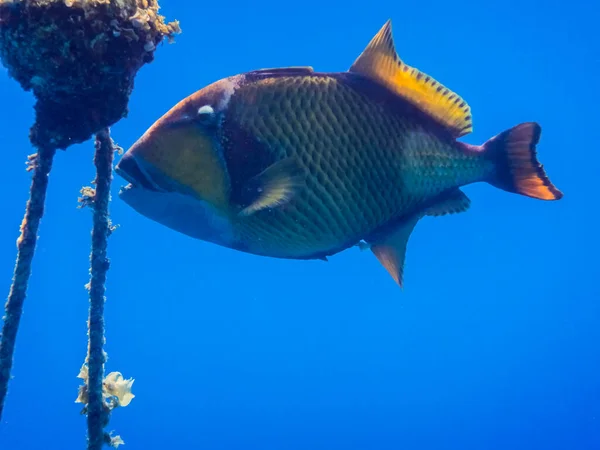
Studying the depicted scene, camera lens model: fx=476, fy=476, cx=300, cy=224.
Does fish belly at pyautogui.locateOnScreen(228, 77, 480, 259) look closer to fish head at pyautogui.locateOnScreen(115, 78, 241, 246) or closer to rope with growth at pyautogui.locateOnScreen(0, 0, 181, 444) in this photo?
fish head at pyautogui.locateOnScreen(115, 78, 241, 246)

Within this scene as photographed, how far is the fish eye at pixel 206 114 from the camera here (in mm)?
1676

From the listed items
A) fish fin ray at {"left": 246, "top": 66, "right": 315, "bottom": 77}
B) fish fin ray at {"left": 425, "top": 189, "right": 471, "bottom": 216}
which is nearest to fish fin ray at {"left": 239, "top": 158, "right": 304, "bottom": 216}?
fish fin ray at {"left": 246, "top": 66, "right": 315, "bottom": 77}

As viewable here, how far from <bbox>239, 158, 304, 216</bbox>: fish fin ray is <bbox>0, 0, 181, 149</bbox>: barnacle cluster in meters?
0.97

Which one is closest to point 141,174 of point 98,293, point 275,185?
point 275,185

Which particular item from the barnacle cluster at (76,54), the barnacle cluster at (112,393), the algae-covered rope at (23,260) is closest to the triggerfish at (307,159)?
the barnacle cluster at (76,54)

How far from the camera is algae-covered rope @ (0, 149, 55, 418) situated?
93.6 inches

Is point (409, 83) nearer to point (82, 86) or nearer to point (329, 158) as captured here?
point (329, 158)

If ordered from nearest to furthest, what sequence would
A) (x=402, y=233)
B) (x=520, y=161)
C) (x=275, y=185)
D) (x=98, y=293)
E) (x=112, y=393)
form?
(x=275, y=185) → (x=520, y=161) → (x=402, y=233) → (x=98, y=293) → (x=112, y=393)

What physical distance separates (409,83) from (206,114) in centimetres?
89

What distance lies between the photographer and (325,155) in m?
1.73

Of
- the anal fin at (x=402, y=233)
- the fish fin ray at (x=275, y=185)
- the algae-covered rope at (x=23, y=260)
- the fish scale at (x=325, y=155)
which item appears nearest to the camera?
the fish fin ray at (x=275, y=185)

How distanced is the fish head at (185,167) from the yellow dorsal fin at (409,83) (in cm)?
61

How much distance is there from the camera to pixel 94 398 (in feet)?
8.58

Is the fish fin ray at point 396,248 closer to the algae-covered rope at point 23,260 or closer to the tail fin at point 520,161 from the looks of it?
the tail fin at point 520,161
